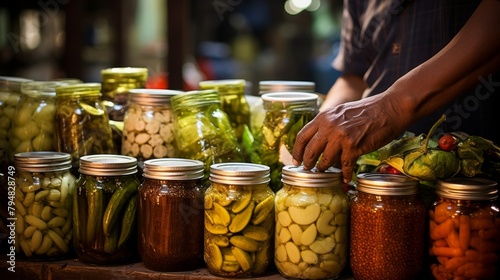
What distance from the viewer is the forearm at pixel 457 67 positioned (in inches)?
53.0

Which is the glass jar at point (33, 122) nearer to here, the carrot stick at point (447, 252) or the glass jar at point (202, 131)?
the glass jar at point (202, 131)

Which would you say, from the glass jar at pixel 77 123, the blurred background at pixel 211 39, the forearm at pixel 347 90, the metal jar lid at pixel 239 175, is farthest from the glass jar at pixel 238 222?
the blurred background at pixel 211 39

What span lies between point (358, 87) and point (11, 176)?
1.26 metres

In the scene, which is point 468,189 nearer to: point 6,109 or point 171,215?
point 171,215

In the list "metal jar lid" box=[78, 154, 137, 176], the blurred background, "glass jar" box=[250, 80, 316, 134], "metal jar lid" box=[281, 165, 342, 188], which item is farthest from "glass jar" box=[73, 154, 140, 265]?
the blurred background

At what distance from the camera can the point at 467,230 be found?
1292 mm

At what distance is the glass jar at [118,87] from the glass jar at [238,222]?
592mm

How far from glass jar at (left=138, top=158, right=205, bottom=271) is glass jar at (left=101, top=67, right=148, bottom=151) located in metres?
0.49

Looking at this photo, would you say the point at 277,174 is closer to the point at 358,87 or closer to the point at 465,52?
the point at 465,52

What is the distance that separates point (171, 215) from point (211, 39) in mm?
6173

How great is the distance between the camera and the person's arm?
4.44 feet

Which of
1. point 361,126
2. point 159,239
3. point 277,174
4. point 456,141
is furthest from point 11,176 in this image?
point 456,141

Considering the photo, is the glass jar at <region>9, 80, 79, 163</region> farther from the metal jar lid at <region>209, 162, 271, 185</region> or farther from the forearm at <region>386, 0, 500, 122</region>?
the forearm at <region>386, 0, 500, 122</region>

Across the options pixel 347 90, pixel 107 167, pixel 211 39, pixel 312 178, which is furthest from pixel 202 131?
pixel 211 39
